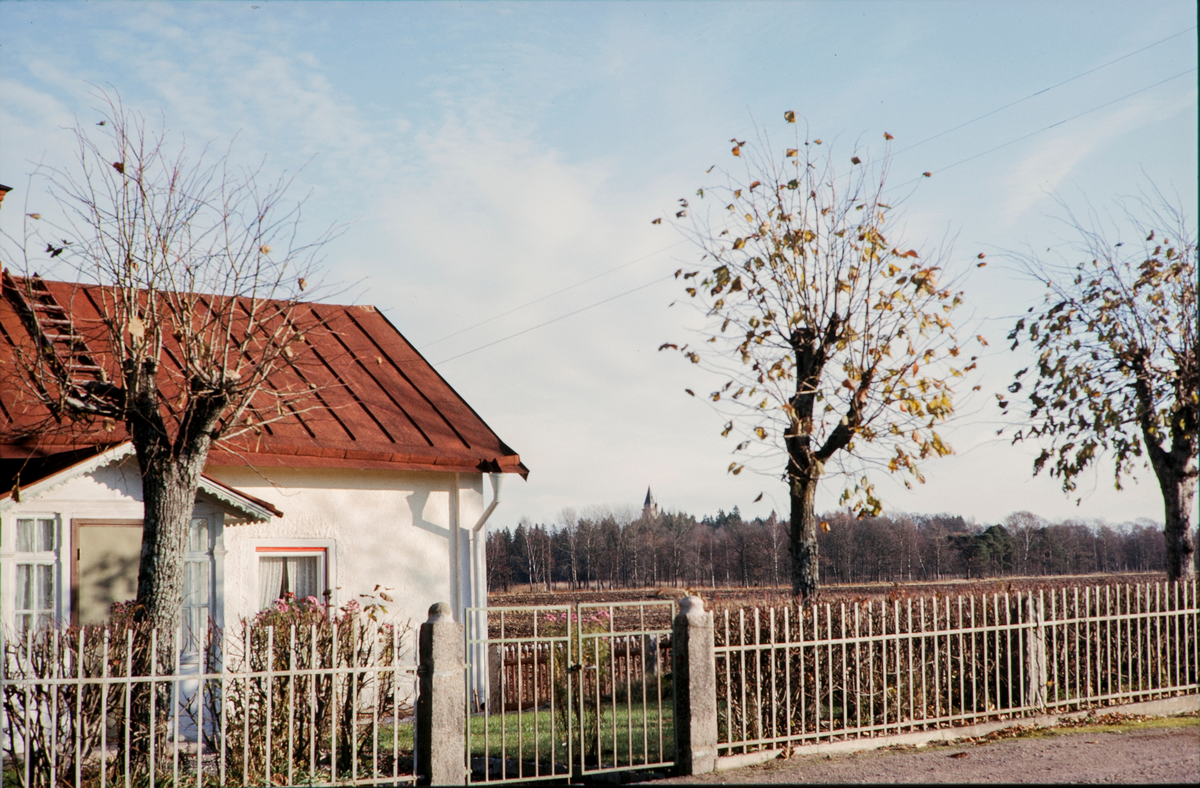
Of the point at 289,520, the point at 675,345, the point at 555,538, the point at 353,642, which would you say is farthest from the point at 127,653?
the point at 555,538

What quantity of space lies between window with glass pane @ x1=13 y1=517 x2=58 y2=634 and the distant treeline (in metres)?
84.3

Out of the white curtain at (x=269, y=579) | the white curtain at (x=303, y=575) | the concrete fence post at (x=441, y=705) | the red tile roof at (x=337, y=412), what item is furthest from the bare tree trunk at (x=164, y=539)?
the white curtain at (x=303, y=575)

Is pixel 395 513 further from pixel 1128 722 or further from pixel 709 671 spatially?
pixel 1128 722

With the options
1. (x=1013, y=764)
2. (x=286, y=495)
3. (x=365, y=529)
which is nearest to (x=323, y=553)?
(x=365, y=529)

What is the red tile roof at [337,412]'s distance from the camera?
10.5 m

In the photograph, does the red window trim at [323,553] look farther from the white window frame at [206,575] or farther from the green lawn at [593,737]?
the green lawn at [593,737]

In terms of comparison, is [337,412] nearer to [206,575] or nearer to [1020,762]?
[206,575]

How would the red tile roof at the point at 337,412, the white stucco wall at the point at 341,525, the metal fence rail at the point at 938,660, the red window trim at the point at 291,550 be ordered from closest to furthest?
the metal fence rail at the point at 938,660, the white stucco wall at the point at 341,525, the red tile roof at the point at 337,412, the red window trim at the point at 291,550

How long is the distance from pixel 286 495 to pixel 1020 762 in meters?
8.34

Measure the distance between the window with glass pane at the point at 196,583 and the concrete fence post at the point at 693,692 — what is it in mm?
5134

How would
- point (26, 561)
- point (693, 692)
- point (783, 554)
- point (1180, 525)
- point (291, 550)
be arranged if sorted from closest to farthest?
point (693, 692) → point (26, 561) → point (291, 550) → point (1180, 525) → point (783, 554)

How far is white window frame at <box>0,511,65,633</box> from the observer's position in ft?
30.9

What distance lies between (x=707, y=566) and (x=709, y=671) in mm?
101950

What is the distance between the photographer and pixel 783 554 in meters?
98.5
